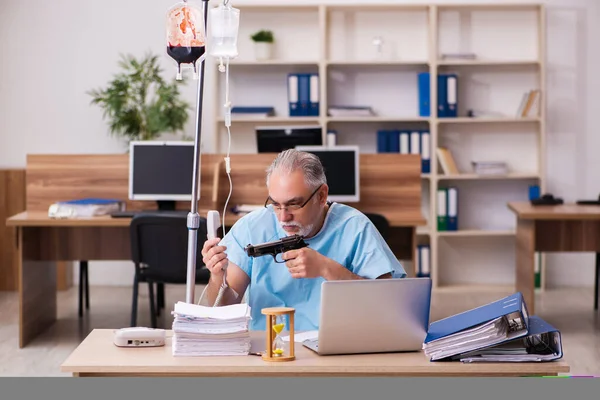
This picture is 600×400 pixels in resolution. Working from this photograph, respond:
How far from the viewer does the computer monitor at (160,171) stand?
A: 16.9 feet

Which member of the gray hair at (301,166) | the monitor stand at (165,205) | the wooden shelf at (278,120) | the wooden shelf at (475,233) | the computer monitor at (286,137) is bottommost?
the wooden shelf at (475,233)

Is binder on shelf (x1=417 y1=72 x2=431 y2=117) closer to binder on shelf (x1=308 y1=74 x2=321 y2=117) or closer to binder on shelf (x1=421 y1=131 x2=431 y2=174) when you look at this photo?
binder on shelf (x1=421 y1=131 x2=431 y2=174)

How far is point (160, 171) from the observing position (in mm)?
5164

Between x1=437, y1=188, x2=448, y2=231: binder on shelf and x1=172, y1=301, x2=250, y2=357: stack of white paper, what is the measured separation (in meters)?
4.73

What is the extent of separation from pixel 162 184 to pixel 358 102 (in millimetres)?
A: 2202

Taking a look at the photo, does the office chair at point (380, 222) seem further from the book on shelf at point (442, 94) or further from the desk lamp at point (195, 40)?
the desk lamp at point (195, 40)

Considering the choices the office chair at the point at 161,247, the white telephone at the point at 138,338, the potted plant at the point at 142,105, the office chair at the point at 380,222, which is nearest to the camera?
the white telephone at the point at 138,338

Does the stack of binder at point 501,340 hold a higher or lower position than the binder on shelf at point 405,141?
lower

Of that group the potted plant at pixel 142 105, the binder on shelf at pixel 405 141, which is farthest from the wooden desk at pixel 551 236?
the potted plant at pixel 142 105

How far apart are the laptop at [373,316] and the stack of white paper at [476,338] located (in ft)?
0.26

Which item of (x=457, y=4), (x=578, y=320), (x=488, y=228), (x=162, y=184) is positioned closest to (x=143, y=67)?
A: (x=162, y=184)

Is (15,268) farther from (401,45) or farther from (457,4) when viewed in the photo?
(457,4)

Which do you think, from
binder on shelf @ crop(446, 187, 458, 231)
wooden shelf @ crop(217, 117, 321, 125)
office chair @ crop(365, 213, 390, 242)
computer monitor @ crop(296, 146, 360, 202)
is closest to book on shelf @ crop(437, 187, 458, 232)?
binder on shelf @ crop(446, 187, 458, 231)

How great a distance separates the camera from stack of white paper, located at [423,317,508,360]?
206 centimetres
